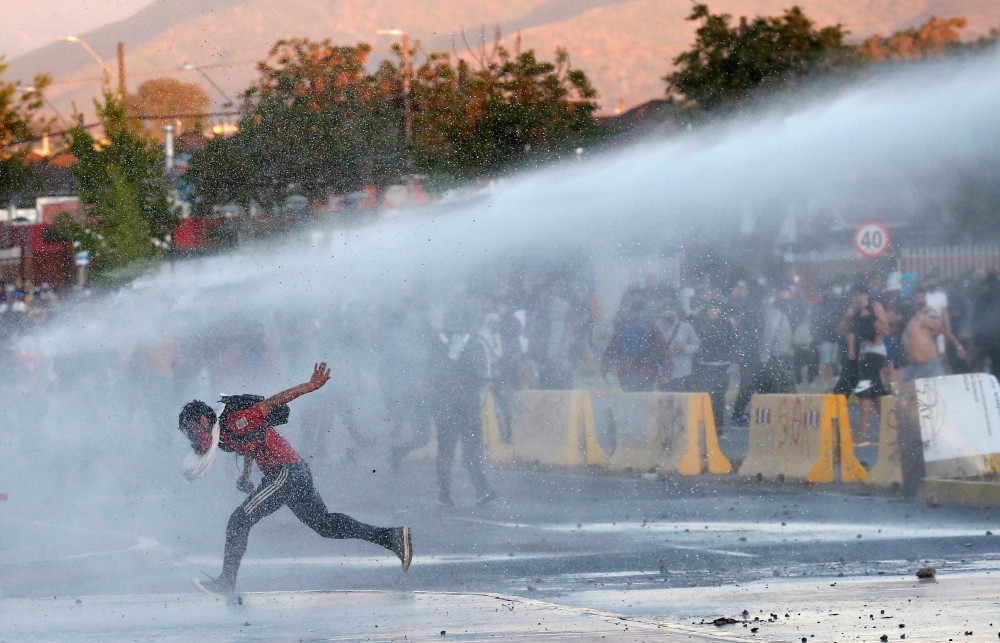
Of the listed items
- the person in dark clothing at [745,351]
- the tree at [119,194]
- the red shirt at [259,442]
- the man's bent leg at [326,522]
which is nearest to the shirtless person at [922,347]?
the person in dark clothing at [745,351]

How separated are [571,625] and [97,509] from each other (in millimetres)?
8580

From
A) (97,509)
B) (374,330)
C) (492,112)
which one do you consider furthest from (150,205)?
(97,509)

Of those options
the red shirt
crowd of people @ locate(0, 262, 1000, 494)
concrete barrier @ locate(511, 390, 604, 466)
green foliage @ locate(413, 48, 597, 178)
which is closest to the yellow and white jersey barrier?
crowd of people @ locate(0, 262, 1000, 494)

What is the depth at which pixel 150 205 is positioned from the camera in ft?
125

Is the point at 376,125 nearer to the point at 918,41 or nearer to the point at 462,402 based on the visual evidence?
the point at 918,41

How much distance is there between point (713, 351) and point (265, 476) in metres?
Result: 10.3

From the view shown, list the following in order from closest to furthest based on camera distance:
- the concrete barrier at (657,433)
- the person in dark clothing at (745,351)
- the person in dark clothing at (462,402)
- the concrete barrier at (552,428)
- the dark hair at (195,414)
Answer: the dark hair at (195,414)
the person in dark clothing at (462,402)
the concrete barrier at (657,433)
the concrete barrier at (552,428)
the person in dark clothing at (745,351)

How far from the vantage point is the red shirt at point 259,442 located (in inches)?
354

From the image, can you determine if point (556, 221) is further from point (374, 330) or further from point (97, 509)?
point (97, 509)

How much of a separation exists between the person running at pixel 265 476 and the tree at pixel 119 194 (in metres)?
26.8

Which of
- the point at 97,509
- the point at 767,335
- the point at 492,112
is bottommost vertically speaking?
the point at 97,509

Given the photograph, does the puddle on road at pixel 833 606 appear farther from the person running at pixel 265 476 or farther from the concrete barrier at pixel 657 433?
the concrete barrier at pixel 657 433

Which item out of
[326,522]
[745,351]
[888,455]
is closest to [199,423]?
[326,522]

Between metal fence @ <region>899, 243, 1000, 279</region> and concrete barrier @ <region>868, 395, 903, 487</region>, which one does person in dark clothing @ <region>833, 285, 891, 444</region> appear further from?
metal fence @ <region>899, 243, 1000, 279</region>
